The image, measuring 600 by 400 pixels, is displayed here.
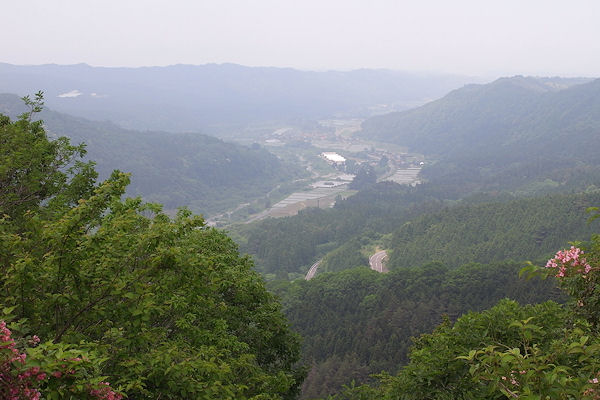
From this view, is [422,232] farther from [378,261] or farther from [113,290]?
[113,290]

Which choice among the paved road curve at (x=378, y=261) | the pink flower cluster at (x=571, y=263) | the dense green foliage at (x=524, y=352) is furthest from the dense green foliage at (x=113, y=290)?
the paved road curve at (x=378, y=261)

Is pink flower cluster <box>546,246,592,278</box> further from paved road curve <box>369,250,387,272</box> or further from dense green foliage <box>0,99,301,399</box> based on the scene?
paved road curve <box>369,250,387,272</box>

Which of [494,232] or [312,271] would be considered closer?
[494,232]

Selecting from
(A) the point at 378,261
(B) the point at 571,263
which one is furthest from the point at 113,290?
(A) the point at 378,261

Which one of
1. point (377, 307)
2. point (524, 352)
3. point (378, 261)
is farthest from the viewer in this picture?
point (378, 261)

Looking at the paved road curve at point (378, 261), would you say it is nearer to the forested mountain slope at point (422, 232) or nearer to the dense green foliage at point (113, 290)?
the forested mountain slope at point (422, 232)

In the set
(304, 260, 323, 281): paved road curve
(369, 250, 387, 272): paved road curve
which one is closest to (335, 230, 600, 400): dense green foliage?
(369, 250, 387, 272): paved road curve

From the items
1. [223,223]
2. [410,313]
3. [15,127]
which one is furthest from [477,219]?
[15,127]
